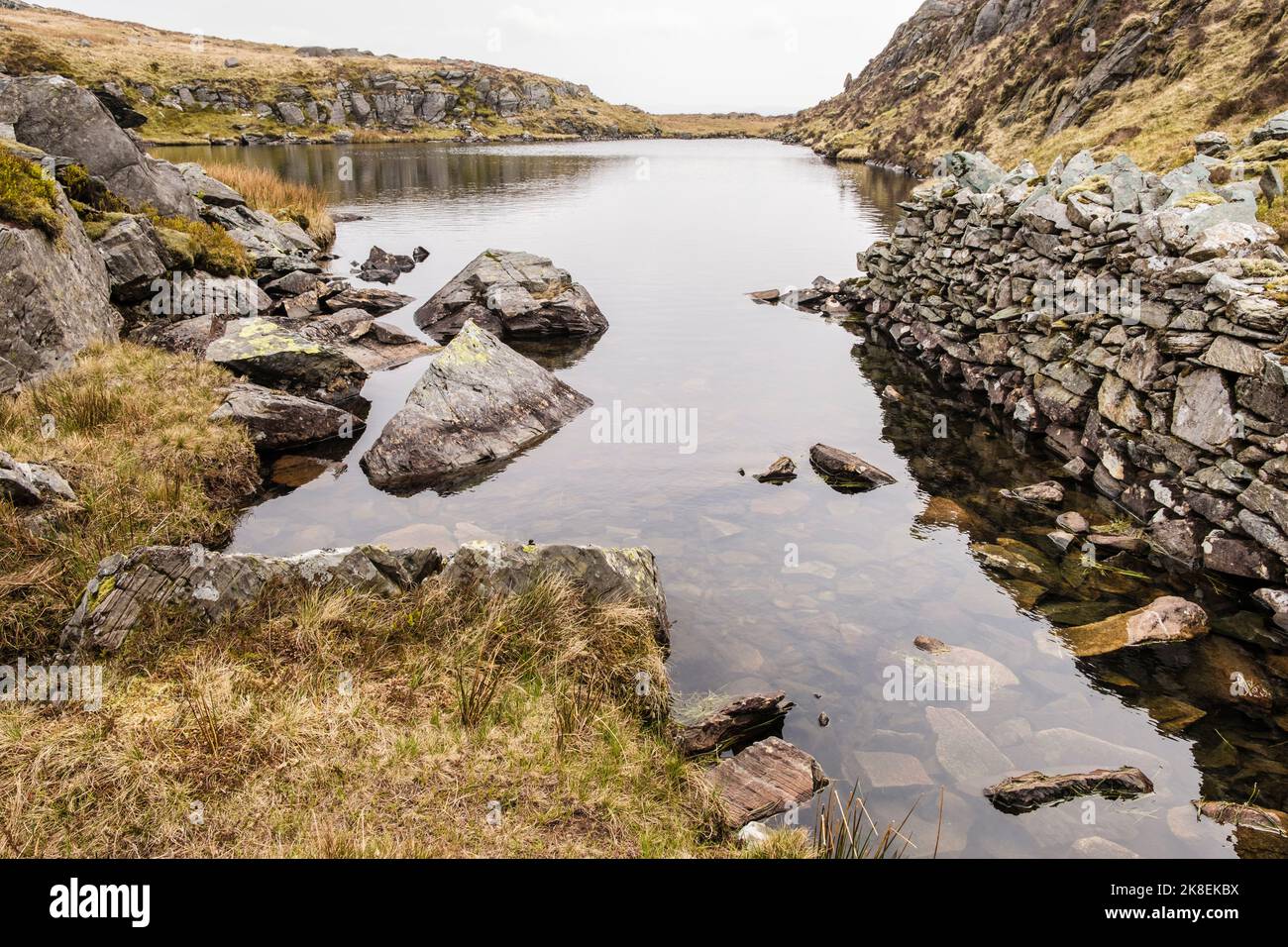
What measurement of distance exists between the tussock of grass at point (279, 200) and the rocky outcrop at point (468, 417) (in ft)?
83.0

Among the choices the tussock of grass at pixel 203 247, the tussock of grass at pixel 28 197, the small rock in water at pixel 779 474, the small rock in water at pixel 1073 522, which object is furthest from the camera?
the tussock of grass at pixel 203 247

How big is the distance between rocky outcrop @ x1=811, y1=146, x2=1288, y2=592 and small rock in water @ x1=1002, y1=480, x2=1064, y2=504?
1070 millimetres

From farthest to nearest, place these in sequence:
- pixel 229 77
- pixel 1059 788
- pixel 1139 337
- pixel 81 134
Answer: pixel 229 77 → pixel 81 134 → pixel 1139 337 → pixel 1059 788

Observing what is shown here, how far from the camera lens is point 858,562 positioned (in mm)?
14102


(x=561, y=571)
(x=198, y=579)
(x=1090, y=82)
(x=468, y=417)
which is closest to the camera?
(x=198, y=579)

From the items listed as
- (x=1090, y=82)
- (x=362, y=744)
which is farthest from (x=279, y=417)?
(x=1090, y=82)

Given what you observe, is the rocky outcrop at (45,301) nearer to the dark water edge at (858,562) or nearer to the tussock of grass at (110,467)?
the tussock of grass at (110,467)

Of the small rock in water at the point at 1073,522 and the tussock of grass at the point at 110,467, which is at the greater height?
the tussock of grass at the point at 110,467

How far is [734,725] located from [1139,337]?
43.7ft

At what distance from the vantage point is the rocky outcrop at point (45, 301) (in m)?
15.7

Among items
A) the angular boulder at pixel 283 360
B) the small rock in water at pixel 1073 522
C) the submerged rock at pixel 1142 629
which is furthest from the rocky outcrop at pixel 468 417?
the submerged rock at pixel 1142 629

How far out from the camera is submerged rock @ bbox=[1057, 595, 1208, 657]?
11.8 metres

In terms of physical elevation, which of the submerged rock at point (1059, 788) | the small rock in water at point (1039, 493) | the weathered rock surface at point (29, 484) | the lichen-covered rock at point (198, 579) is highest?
the weathered rock surface at point (29, 484)

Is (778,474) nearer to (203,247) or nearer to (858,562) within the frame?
(858,562)
